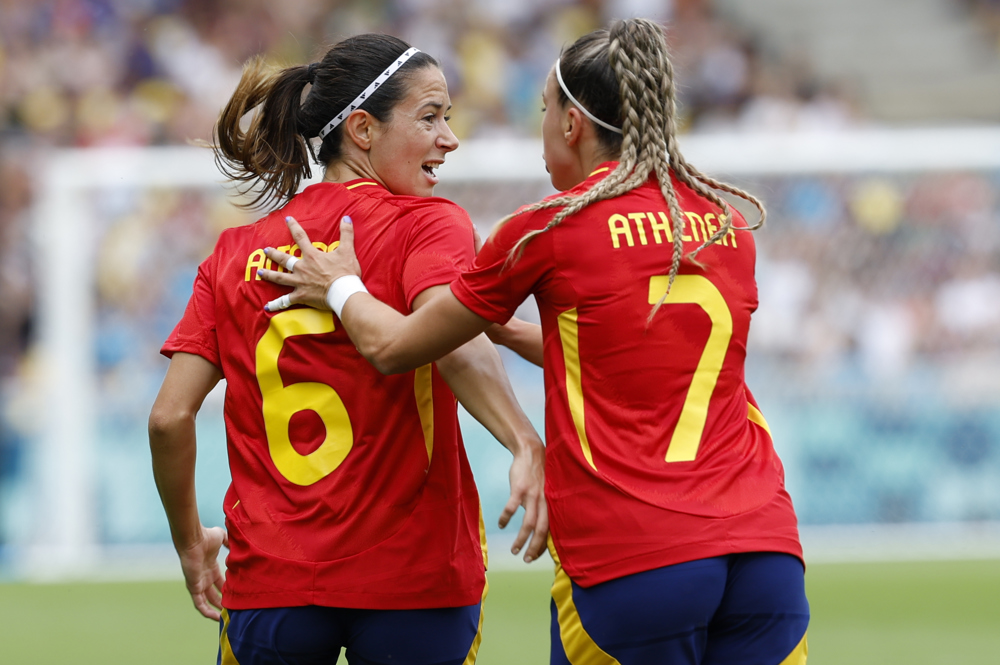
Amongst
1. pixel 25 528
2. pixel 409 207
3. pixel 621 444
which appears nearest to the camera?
pixel 621 444

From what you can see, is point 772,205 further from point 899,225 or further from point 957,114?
point 957,114

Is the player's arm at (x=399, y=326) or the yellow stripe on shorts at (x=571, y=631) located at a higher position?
the player's arm at (x=399, y=326)

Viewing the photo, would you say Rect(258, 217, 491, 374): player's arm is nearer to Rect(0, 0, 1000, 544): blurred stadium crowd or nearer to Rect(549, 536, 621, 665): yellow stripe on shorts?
Rect(549, 536, 621, 665): yellow stripe on shorts

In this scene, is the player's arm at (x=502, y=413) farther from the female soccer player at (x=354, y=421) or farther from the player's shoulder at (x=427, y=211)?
the player's shoulder at (x=427, y=211)

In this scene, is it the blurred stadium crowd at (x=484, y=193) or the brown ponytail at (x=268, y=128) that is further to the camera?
the blurred stadium crowd at (x=484, y=193)

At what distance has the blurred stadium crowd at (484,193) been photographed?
8.76 meters

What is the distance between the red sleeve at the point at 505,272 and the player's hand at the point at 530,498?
0.31m

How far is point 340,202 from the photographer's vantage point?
2834 mm

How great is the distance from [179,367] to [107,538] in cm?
606

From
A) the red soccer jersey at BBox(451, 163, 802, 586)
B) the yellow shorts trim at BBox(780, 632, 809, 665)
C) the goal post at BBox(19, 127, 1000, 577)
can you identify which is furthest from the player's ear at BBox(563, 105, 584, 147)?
the goal post at BBox(19, 127, 1000, 577)

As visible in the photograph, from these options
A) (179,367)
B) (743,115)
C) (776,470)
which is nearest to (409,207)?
(179,367)

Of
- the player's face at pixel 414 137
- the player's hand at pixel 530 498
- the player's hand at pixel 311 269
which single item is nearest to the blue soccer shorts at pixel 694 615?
the player's hand at pixel 530 498

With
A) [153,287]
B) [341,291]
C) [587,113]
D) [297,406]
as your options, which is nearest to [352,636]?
[297,406]

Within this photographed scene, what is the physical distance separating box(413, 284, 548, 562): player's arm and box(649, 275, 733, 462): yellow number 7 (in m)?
0.31
